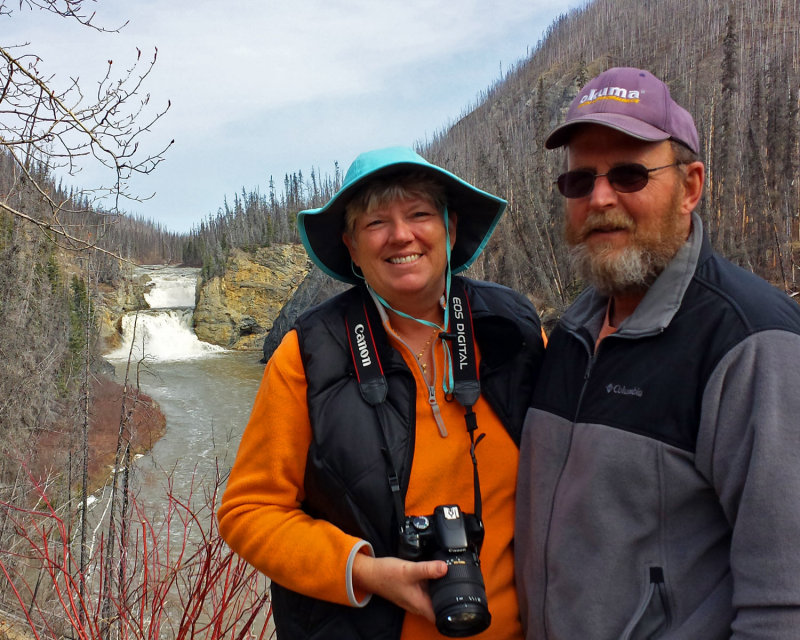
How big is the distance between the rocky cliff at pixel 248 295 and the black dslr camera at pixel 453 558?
40.4m

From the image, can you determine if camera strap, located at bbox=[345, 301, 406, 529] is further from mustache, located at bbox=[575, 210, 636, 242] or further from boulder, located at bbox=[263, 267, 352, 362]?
boulder, located at bbox=[263, 267, 352, 362]

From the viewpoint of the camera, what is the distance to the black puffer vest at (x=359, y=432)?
1.80m

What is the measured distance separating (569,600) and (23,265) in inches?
636

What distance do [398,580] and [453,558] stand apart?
0.18 metres

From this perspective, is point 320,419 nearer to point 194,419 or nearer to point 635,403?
point 635,403

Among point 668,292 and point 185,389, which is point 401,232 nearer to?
point 668,292

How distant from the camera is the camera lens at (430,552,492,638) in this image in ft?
5.08

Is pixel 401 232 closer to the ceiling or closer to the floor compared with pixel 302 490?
closer to the ceiling

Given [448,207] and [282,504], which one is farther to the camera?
[448,207]

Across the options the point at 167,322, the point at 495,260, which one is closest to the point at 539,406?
the point at 495,260

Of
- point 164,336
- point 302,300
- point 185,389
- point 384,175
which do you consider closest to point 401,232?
point 384,175

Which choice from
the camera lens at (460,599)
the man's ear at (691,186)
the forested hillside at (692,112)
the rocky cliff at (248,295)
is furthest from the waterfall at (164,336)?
the man's ear at (691,186)

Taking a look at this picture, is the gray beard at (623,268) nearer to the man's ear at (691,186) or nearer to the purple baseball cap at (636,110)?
the man's ear at (691,186)

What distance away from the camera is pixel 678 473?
1.36 m
